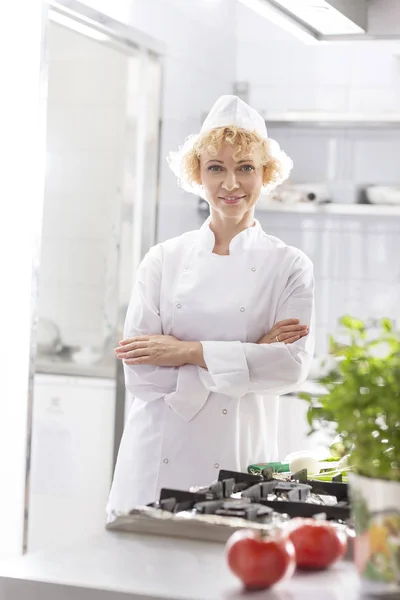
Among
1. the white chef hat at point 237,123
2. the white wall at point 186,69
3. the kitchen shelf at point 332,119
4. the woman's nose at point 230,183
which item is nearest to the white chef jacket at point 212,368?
the woman's nose at point 230,183

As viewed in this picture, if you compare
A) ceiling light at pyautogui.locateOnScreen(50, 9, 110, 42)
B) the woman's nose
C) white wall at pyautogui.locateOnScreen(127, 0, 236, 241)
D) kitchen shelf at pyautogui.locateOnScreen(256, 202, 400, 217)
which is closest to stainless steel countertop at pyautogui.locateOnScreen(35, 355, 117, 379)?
white wall at pyautogui.locateOnScreen(127, 0, 236, 241)

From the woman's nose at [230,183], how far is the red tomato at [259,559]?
5.30 ft

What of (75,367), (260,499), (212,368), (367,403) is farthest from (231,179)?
(75,367)

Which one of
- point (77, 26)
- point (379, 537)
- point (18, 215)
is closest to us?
point (379, 537)

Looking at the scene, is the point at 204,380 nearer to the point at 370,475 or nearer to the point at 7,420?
the point at 7,420

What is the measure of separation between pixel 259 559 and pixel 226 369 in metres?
1.33

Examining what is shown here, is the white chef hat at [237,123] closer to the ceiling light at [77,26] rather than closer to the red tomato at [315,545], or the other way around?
the ceiling light at [77,26]

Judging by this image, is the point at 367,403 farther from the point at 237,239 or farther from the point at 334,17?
the point at 237,239

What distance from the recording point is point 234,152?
276 centimetres

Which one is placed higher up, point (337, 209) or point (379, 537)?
point (337, 209)

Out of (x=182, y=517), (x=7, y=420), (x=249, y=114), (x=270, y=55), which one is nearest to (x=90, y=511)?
(x=7, y=420)

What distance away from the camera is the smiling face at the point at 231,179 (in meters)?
2.77

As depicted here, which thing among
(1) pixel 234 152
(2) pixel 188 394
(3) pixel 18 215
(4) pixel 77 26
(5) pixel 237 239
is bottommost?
(2) pixel 188 394

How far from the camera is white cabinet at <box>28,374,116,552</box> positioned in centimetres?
Result: 407
